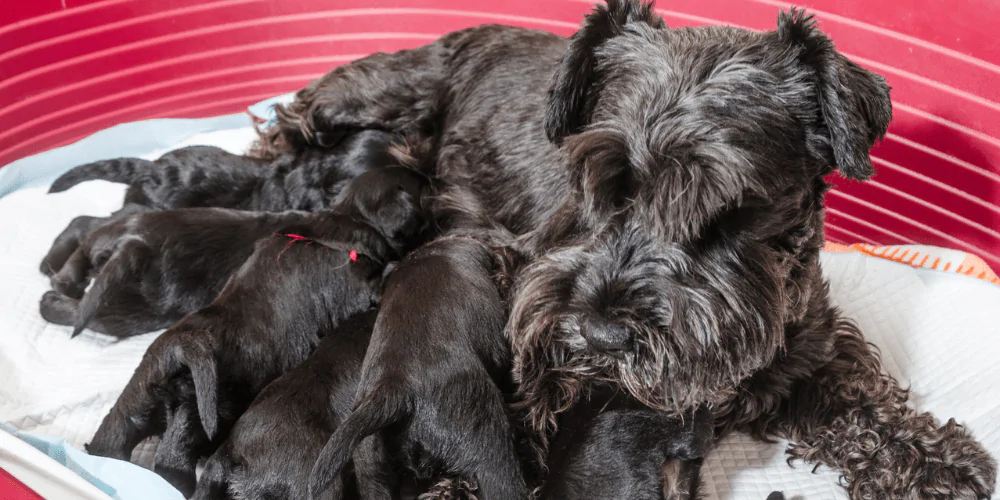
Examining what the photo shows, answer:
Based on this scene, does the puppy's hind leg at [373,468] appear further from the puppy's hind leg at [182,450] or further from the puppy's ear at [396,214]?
the puppy's ear at [396,214]

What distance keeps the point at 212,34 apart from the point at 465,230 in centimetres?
233

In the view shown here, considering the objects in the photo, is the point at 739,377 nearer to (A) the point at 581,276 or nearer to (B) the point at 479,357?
(A) the point at 581,276

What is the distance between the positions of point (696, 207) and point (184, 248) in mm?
1996

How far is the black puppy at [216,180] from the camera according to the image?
3555 mm

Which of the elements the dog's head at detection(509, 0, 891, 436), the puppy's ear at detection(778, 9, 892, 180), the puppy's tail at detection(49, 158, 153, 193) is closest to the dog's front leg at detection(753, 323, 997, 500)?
the dog's head at detection(509, 0, 891, 436)

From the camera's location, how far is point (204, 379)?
2.31 meters

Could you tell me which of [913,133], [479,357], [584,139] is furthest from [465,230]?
[913,133]

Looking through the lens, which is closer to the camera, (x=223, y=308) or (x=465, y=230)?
(x=223, y=308)

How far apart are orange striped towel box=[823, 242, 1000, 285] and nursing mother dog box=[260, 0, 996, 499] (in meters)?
0.94

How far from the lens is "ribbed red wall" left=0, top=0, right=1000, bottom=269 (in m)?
3.31

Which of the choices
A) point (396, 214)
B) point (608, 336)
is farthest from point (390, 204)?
point (608, 336)

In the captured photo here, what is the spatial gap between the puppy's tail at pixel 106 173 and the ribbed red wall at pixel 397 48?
0.84 metres

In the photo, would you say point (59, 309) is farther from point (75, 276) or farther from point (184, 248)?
point (184, 248)

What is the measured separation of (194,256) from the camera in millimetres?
2975
